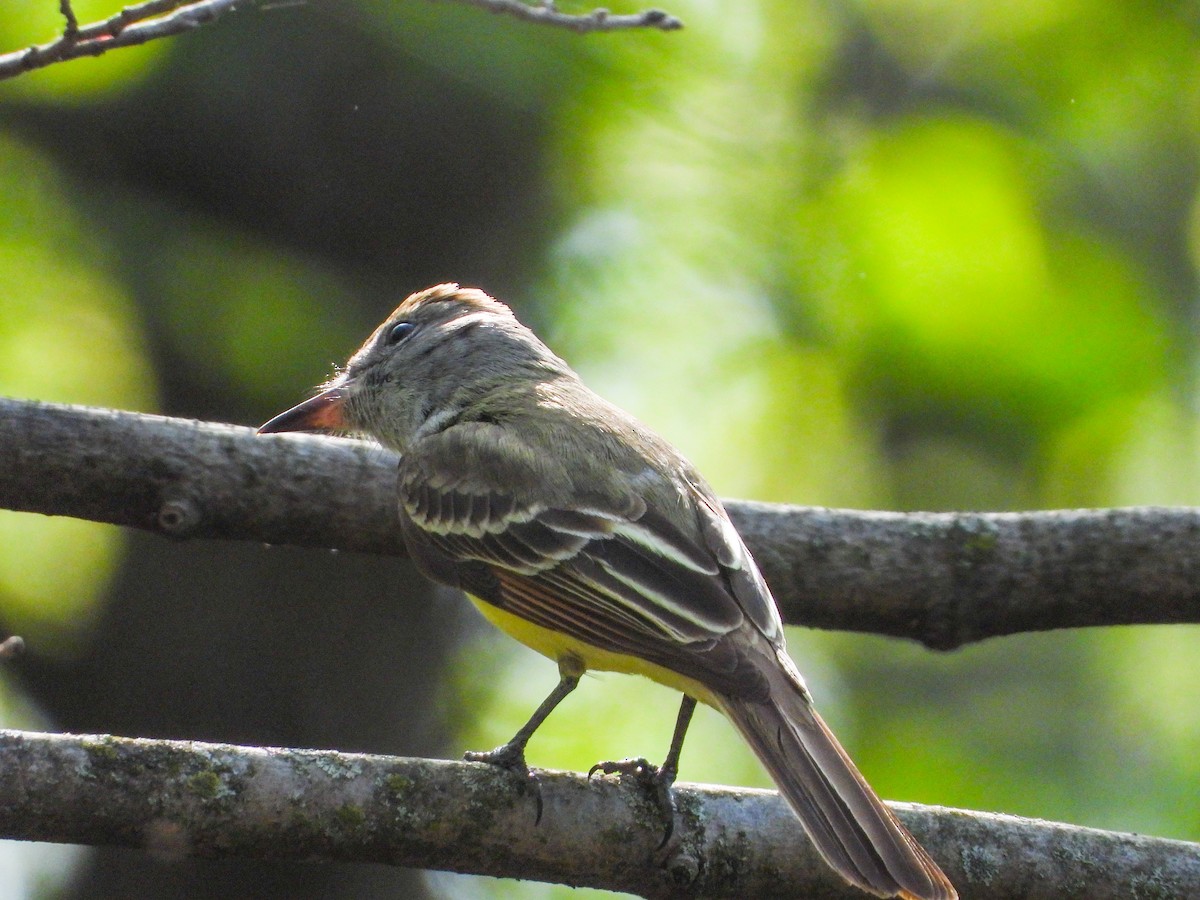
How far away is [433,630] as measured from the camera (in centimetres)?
768

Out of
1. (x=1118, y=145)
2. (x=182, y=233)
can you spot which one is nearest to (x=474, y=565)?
(x=182, y=233)

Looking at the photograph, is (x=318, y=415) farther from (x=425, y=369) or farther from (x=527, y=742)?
(x=527, y=742)

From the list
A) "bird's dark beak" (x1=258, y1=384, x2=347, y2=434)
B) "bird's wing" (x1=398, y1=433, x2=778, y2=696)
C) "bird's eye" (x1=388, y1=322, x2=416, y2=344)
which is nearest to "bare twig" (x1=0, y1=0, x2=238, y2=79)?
"bird's wing" (x1=398, y1=433, x2=778, y2=696)

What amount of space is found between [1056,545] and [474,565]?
2.14 meters

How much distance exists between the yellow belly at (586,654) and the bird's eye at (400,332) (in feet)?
5.94

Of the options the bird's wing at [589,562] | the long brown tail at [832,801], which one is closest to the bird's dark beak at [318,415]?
the bird's wing at [589,562]

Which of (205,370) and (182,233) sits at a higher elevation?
(182,233)

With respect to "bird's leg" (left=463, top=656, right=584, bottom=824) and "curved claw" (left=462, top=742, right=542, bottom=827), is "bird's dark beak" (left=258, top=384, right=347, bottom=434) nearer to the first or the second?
"bird's leg" (left=463, top=656, right=584, bottom=824)

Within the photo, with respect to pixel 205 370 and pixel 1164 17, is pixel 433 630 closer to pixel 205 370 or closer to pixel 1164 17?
pixel 205 370

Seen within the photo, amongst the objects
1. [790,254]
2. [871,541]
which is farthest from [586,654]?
[790,254]

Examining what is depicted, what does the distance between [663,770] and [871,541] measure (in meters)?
1.47

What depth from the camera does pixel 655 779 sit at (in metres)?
3.73

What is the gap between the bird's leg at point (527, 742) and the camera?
356 cm

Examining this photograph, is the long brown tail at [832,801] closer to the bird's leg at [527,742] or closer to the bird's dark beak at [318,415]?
the bird's leg at [527,742]
